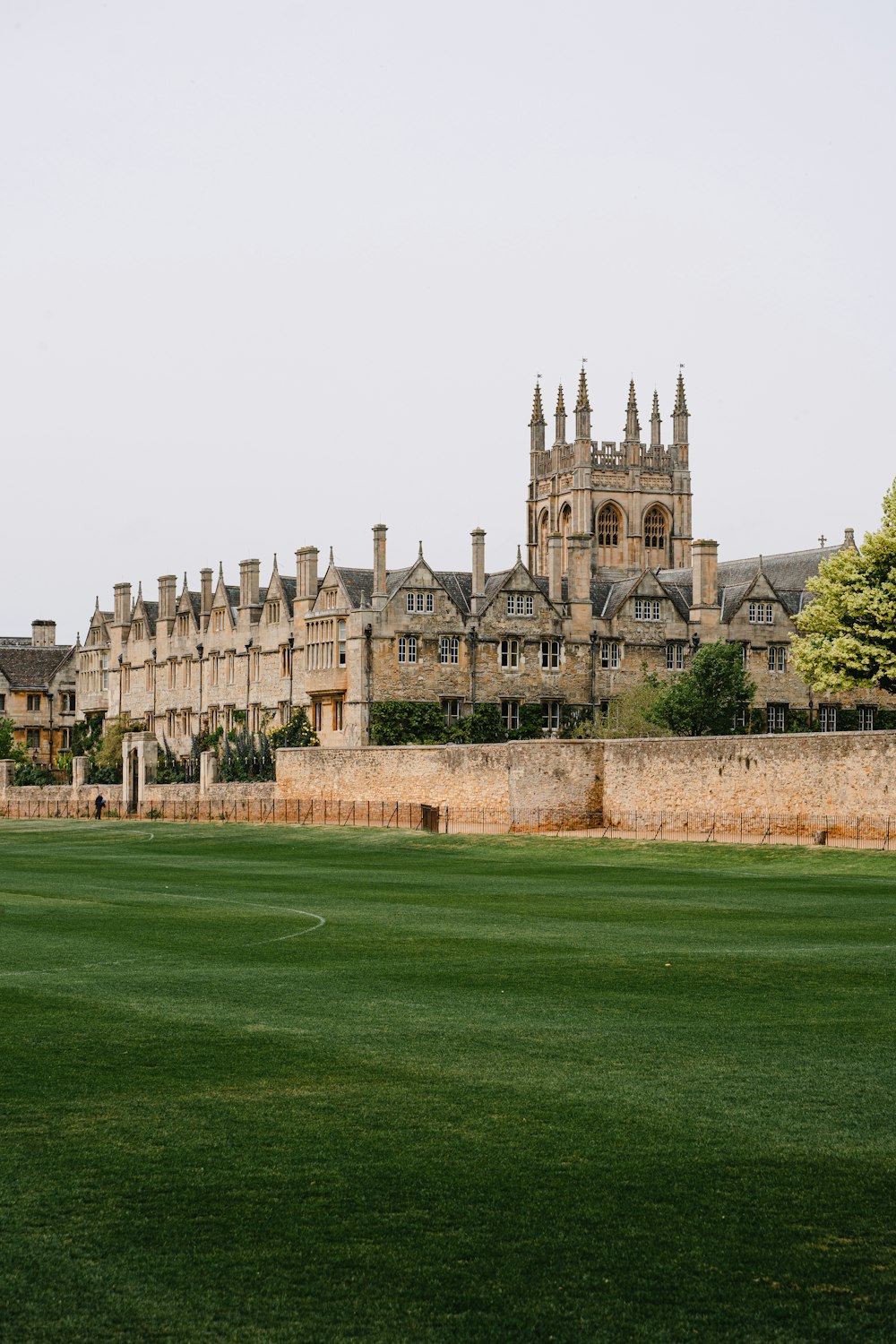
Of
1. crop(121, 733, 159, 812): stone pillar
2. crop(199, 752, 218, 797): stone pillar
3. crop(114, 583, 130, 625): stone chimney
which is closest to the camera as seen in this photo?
crop(199, 752, 218, 797): stone pillar

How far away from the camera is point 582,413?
12681 centimetres

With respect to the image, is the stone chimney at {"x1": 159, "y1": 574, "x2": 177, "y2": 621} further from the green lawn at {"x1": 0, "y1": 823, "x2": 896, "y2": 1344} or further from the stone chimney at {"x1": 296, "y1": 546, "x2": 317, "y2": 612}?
Answer: the green lawn at {"x1": 0, "y1": 823, "x2": 896, "y2": 1344}

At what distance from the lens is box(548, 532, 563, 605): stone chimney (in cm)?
8381

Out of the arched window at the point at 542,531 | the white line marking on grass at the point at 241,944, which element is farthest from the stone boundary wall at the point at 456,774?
the arched window at the point at 542,531

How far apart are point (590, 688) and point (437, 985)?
65.0 metres

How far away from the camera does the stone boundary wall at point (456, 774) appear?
57219mm

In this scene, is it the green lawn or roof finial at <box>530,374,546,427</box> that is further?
roof finial at <box>530,374,546,427</box>

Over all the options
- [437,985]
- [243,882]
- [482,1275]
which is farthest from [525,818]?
[482,1275]

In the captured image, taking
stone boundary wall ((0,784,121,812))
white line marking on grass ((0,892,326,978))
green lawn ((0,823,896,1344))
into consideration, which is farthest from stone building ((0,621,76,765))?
green lawn ((0,823,896,1344))

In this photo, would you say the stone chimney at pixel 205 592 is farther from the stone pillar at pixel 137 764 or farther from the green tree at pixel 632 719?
the green tree at pixel 632 719

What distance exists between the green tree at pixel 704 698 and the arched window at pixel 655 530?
54.1m

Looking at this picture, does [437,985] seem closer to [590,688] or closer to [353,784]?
[353,784]

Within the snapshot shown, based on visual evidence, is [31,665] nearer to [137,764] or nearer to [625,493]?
[137,764]

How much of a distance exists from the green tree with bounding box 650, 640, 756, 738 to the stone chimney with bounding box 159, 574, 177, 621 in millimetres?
38203
